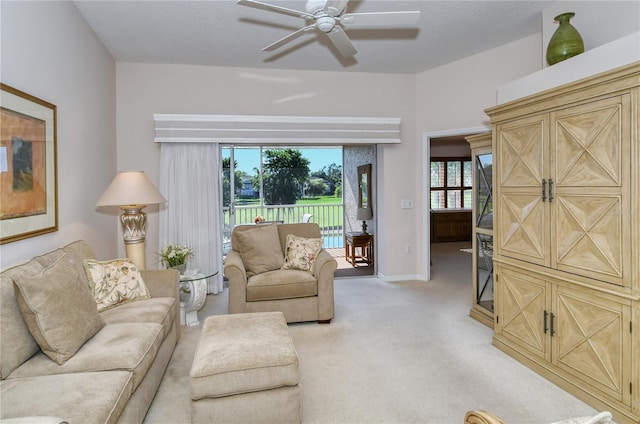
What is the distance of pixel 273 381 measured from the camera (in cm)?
200

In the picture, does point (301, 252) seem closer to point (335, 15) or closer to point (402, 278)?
point (402, 278)

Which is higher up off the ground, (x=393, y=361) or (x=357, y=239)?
(x=357, y=239)

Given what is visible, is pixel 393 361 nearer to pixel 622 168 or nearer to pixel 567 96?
pixel 622 168

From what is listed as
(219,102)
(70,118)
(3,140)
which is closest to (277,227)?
(219,102)

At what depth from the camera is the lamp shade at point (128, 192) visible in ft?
10.9

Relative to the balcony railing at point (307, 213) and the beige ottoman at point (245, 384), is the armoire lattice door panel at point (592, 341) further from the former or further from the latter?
the balcony railing at point (307, 213)

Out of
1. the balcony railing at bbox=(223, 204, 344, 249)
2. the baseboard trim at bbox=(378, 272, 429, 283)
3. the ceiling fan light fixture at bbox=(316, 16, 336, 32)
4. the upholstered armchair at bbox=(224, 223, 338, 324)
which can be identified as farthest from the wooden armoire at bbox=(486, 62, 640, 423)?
the balcony railing at bbox=(223, 204, 344, 249)

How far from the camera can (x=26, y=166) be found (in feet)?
7.71

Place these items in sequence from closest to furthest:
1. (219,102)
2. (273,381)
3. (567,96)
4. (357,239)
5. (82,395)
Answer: (82,395), (273,381), (567,96), (219,102), (357,239)

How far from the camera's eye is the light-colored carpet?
2.24m

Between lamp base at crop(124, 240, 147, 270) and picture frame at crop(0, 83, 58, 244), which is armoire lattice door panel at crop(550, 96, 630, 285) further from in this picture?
lamp base at crop(124, 240, 147, 270)

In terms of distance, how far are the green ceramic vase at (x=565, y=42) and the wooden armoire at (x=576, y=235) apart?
1.69ft

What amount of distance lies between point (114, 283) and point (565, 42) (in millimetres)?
3795

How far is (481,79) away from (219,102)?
3.28 metres
